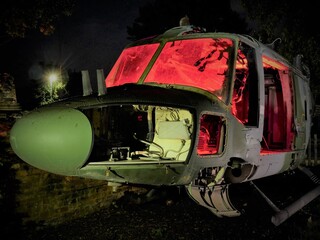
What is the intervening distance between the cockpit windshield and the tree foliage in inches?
208

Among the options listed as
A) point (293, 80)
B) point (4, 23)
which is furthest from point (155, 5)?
point (293, 80)

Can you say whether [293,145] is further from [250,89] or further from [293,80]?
[250,89]

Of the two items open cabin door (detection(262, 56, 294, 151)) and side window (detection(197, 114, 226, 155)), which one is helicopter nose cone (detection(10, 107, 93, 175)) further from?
open cabin door (detection(262, 56, 294, 151))

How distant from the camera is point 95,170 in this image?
341cm

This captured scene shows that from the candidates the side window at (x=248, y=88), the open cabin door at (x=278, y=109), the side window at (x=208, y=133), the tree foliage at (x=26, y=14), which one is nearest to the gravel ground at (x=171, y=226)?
the open cabin door at (x=278, y=109)

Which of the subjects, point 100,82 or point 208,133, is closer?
point 100,82

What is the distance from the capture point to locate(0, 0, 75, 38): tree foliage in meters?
8.78

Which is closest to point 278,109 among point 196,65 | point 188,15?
point 196,65

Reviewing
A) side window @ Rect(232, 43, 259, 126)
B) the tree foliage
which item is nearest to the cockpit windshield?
side window @ Rect(232, 43, 259, 126)

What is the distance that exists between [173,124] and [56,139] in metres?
1.42

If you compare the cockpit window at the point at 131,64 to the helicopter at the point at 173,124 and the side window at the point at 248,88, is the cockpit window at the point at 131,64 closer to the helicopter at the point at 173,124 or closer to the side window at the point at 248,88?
the helicopter at the point at 173,124

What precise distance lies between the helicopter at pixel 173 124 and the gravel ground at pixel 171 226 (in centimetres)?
43

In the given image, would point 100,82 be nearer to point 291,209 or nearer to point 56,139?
point 56,139

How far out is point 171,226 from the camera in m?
6.21
